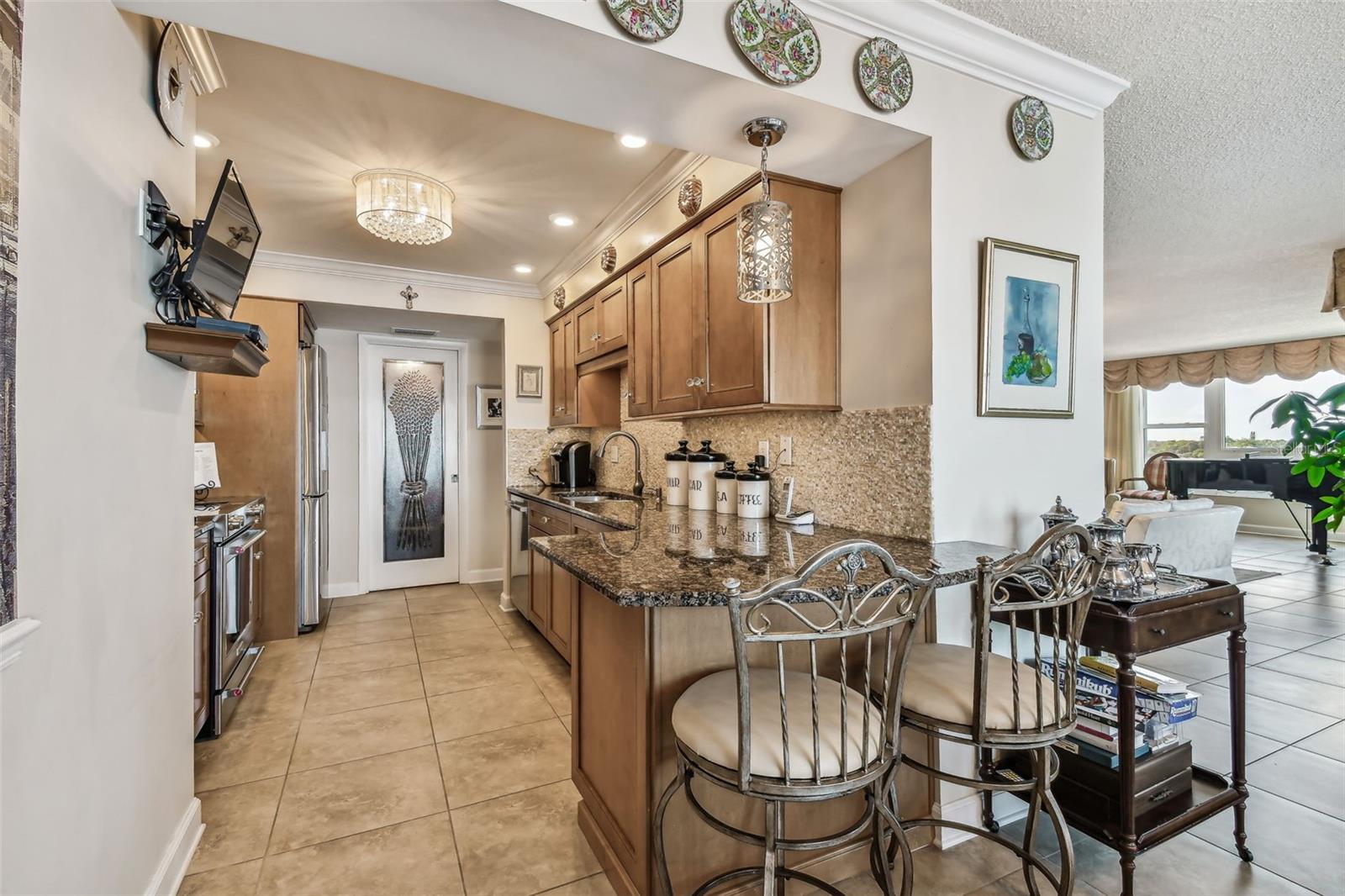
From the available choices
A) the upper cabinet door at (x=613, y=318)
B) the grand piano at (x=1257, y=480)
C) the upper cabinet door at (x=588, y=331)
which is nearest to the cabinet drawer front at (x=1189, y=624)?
→ the upper cabinet door at (x=613, y=318)

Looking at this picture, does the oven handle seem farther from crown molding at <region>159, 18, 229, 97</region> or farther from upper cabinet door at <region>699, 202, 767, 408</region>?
upper cabinet door at <region>699, 202, 767, 408</region>

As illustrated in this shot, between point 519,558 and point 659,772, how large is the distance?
9.23ft

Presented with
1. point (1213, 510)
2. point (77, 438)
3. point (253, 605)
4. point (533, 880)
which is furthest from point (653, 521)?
point (1213, 510)

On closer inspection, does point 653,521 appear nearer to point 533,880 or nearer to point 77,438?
point 533,880

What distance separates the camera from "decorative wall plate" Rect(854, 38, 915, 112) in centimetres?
168

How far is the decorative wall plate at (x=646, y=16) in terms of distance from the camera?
1.37 m

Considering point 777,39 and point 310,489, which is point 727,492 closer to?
point 777,39

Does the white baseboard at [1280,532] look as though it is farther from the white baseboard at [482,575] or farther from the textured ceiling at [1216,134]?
the white baseboard at [482,575]

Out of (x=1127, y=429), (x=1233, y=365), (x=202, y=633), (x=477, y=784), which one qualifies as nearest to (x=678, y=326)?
(x=477, y=784)

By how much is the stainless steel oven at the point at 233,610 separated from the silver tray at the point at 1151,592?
3.22m

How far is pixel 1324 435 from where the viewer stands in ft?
10.1

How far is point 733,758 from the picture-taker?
1.16 metres

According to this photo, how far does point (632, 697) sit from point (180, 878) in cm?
142

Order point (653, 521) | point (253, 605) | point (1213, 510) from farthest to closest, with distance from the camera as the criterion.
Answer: point (1213, 510)
point (253, 605)
point (653, 521)
